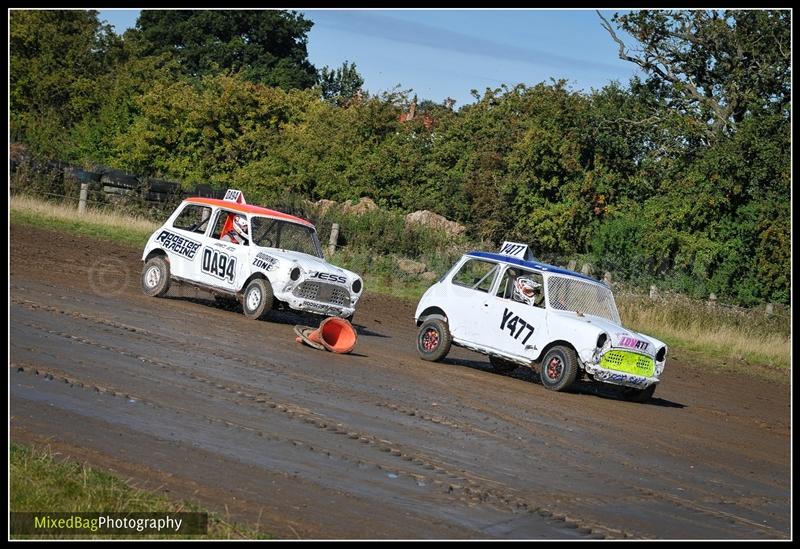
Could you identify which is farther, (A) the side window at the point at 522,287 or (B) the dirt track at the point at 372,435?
(A) the side window at the point at 522,287

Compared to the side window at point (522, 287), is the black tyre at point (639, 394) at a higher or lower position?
lower

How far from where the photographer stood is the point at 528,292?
1714 centimetres

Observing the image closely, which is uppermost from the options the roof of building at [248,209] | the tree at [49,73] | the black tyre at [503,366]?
the tree at [49,73]

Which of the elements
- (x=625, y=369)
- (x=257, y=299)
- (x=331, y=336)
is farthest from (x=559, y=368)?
(x=257, y=299)

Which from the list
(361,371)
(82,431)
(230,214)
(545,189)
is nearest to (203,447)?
(82,431)

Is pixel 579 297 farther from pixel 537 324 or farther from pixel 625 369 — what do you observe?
pixel 625 369

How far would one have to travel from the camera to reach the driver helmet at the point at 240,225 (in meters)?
20.5

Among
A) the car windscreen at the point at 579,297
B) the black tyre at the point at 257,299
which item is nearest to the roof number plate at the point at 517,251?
the car windscreen at the point at 579,297

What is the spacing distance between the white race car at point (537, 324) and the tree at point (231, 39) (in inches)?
2563

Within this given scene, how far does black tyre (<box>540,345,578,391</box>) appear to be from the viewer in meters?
15.9

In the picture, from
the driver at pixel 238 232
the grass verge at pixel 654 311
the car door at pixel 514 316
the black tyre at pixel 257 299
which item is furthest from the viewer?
the grass verge at pixel 654 311

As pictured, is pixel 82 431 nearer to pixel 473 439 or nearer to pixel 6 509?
pixel 6 509

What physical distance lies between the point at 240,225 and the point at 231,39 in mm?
67145

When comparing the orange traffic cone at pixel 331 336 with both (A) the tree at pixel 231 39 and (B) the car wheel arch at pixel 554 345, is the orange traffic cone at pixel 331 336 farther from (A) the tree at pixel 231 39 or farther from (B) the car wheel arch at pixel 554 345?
(A) the tree at pixel 231 39
